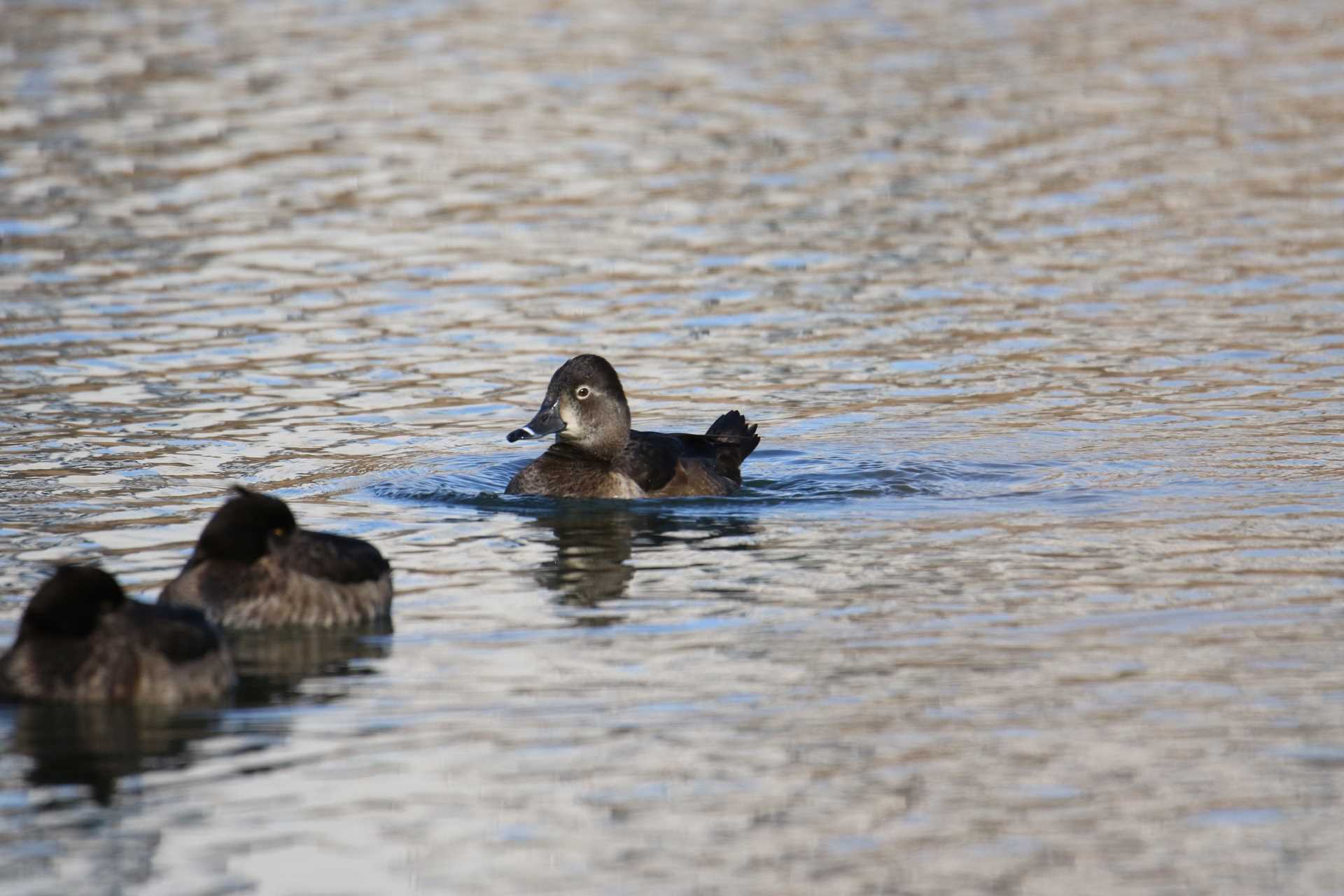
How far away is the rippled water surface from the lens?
8906 millimetres

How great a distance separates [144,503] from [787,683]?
6.24 metres

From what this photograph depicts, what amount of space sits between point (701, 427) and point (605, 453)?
2.62 meters

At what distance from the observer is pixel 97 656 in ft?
35.1

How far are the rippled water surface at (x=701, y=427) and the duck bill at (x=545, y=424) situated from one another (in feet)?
2.04

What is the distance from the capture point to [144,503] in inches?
598

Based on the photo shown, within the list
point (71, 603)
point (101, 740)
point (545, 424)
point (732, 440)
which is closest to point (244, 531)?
point (71, 603)

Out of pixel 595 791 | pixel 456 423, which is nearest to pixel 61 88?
pixel 456 423

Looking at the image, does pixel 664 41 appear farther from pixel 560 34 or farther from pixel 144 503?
pixel 144 503

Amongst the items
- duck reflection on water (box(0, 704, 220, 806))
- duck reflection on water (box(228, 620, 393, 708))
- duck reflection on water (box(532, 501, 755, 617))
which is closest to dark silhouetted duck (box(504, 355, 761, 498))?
duck reflection on water (box(532, 501, 755, 617))

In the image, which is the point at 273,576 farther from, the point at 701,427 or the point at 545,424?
the point at 701,427

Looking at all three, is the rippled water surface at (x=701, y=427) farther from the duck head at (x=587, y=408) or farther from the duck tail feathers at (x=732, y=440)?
the duck head at (x=587, y=408)

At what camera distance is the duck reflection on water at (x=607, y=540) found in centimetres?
1312

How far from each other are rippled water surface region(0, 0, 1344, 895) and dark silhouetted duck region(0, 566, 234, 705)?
0.20 metres

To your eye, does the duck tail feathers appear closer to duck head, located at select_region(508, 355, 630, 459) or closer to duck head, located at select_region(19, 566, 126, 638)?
duck head, located at select_region(508, 355, 630, 459)
